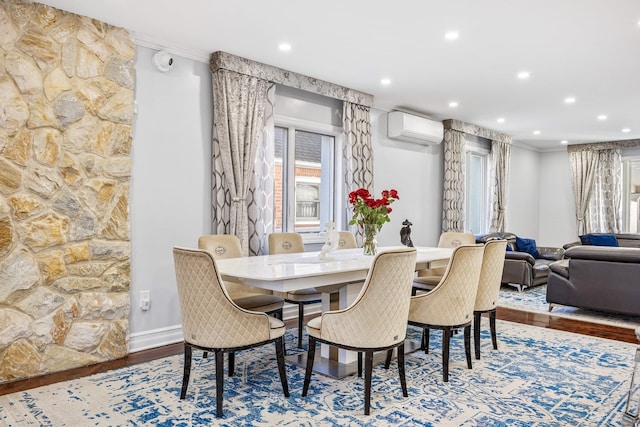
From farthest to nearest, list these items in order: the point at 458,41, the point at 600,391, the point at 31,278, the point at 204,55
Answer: the point at 204,55 → the point at 458,41 → the point at 31,278 → the point at 600,391

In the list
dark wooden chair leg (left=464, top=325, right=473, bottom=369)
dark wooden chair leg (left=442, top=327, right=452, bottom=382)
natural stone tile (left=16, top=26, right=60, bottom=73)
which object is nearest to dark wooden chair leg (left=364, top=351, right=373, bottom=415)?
dark wooden chair leg (left=442, top=327, right=452, bottom=382)

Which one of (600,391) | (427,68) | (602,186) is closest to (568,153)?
(602,186)

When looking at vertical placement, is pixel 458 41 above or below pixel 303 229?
above

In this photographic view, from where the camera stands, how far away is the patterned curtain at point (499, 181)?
828 cm

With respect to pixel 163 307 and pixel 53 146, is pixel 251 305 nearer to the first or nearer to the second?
pixel 163 307

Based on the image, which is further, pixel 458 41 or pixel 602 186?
pixel 602 186

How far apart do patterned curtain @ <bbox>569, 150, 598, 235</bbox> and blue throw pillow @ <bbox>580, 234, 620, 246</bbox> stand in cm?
157

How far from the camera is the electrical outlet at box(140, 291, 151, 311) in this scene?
3.79m

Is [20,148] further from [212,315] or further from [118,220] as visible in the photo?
[212,315]

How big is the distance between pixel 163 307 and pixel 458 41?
3.41 meters

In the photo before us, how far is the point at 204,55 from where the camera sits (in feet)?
13.7

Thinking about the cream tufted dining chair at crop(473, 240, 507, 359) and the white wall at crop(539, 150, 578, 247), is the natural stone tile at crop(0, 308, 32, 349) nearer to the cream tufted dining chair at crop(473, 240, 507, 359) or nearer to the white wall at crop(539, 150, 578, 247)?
the cream tufted dining chair at crop(473, 240, 507, 359)

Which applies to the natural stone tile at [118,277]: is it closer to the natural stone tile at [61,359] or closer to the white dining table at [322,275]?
the natural stone tile at [61,359]

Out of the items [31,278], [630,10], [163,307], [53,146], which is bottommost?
[163,307]
